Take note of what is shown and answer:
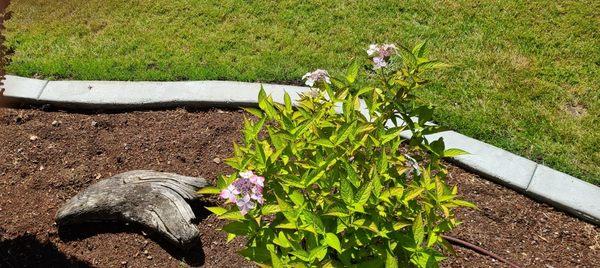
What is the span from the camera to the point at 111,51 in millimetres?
5238

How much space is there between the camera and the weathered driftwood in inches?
135

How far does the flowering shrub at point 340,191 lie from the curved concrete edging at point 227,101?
1.48m

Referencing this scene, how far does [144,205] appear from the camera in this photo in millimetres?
3549

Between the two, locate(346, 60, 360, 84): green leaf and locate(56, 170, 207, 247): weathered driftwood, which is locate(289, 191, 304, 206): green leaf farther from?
locate(56, 170, 207, 247): weathered driftwood

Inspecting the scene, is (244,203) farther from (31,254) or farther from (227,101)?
(227,101)

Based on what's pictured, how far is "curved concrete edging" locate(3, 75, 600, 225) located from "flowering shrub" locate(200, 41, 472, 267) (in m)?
1.48

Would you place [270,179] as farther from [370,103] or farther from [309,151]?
[370,103]

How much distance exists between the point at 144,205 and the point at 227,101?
1.30 meters

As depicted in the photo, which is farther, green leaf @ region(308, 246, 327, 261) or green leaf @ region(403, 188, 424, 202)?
green leaf @ region(403, 188, 424, 202)

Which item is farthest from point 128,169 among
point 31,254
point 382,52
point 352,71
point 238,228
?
point 382,52

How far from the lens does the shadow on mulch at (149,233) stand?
3504 mm

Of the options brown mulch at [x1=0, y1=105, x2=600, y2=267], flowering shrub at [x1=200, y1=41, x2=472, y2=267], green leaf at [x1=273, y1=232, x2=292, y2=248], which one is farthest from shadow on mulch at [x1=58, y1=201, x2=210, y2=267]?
green leaf at [x1=273, y1=232, x2=292, y2=248]

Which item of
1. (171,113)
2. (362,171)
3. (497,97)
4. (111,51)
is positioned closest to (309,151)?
(362,171)

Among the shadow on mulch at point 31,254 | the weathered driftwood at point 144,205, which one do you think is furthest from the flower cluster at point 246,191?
the shadow on mulch at point 31,254
